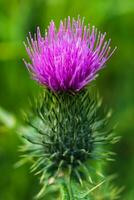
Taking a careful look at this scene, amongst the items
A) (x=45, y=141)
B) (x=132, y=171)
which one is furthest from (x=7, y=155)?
(x=45, y=141)

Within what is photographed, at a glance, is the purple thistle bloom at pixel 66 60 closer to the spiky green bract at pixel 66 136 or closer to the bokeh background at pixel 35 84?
the spiky green bract at pixel 66 136

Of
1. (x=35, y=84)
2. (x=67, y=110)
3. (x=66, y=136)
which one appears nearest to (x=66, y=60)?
(x=67, y=110)

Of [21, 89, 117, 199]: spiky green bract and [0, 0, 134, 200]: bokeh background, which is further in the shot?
[0, 0, 134, 200]: bokeh background

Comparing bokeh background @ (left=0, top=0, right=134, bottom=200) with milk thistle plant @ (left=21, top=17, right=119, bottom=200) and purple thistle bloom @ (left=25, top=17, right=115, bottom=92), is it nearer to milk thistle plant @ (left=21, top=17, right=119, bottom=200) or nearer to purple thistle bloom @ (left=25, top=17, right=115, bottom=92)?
milk thistle plant @ (left=21, top=17, right=119, bottom=200)

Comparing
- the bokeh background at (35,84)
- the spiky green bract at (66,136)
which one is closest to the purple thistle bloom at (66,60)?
the spiky green bract at (66,136)

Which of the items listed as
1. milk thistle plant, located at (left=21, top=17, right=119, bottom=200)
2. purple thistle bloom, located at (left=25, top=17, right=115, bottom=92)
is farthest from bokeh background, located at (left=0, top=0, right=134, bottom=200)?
purple thistle bloom, located at (left=25, top=17, right=115, bottom=92)

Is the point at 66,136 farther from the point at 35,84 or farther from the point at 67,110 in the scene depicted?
the point at 35,84
